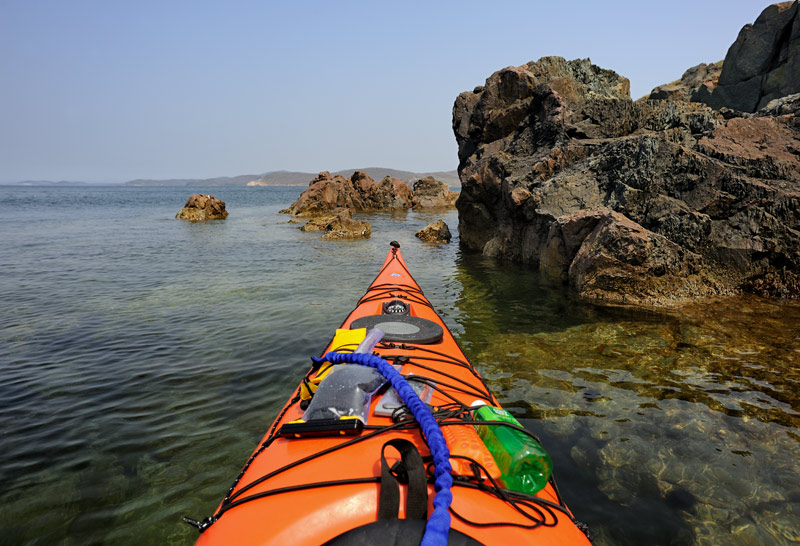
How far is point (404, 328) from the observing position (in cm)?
452

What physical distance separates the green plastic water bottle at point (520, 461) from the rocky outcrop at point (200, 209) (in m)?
34.5

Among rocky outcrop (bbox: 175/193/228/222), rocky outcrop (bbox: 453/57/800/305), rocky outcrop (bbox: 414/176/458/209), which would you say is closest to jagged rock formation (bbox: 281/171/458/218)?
rocky outcrop (bbox: 414/176/458/209)

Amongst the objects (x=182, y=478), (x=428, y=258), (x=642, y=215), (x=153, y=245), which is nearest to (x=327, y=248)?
Answer: (x=428, y=258)

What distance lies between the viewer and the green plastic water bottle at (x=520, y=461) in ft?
7.09

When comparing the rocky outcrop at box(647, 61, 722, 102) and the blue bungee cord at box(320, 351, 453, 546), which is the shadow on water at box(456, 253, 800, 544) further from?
the rocky outcrop at box(647, 61, 722, 102)

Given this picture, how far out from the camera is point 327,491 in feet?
6.78

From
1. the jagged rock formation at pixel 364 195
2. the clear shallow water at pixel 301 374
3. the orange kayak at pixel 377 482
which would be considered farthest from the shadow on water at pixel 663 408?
the jagged rock formation at pixel 364 195

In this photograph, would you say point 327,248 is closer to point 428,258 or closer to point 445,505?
point 428,258

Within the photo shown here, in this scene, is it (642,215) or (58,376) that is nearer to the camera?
(58,376)

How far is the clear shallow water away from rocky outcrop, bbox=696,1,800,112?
28.8 metres

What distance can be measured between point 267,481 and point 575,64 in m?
19.0

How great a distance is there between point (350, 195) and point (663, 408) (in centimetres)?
3940

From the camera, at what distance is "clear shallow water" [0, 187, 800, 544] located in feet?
11.0

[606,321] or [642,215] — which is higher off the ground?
[642,215]
